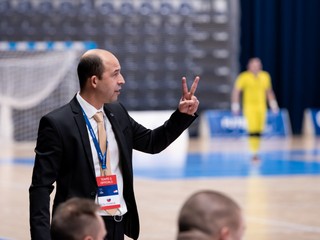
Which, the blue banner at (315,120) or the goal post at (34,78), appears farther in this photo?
the blue banner at (315,120)

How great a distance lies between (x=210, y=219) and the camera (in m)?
2.91

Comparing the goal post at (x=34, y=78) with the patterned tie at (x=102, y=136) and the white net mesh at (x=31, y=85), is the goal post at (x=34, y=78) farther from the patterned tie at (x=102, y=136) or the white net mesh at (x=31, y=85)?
the patterned tie at (x=102, y=136)

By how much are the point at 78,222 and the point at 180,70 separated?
1053 inches

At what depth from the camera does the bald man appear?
9.54 ft

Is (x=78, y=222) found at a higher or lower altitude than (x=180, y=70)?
higher

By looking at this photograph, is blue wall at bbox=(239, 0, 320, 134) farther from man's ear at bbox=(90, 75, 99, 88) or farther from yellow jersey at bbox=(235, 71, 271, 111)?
man's ear at bbox=(90, 75, 99, 88)

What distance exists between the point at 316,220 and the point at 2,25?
18100mm

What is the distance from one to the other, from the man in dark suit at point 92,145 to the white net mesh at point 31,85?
1931 centimetres

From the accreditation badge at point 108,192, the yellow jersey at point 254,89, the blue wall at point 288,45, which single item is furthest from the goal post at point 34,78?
the accreditation badge at point 108,192

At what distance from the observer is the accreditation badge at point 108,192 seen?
5109mm

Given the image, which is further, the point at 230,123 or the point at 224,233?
the point at 230,123

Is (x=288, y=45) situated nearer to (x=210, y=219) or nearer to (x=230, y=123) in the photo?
(x=230, y=123)

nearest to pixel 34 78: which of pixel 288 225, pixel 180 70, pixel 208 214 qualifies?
pixel 180 70

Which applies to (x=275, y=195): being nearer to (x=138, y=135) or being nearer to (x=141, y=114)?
(x=138, y=135)
